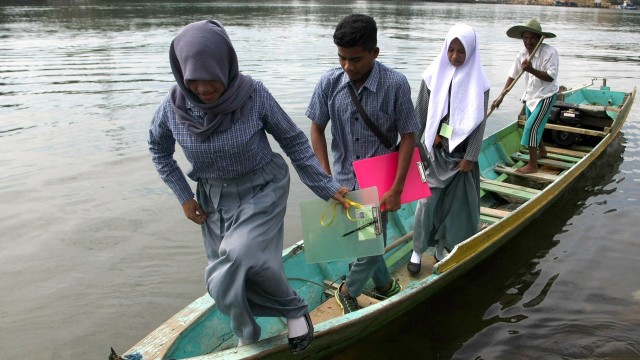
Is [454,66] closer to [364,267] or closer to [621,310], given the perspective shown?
[364,267]

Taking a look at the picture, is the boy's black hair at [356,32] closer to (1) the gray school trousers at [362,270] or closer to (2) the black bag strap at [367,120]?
(2) the black bag strap at [367,120]

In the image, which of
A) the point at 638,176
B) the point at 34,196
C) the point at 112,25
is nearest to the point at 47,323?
the point at 34,196

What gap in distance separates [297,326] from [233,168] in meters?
0.87

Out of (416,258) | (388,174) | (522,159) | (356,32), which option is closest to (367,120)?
(388,174)

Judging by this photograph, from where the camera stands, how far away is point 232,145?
228 cm

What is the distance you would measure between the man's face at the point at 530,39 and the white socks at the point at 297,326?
4760 mm

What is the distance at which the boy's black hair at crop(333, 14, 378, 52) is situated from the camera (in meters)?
2.62

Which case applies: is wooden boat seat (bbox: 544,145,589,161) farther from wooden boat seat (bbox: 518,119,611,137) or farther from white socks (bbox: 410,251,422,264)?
white socks (bbox: 410,251,422,264)

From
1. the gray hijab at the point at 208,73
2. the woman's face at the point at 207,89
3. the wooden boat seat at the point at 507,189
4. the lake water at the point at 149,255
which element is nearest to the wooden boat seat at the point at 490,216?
the lake water at the point at 149,255

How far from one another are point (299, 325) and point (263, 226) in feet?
1.88

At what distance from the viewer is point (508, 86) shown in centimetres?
591

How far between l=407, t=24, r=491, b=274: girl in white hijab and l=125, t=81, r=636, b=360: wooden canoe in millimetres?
240

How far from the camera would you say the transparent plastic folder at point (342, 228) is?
285cm

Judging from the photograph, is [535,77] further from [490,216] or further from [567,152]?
[490,216]
